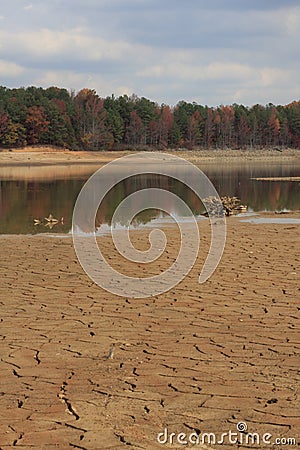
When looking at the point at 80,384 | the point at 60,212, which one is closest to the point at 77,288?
the point at 80,384

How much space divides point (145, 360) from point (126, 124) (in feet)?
288

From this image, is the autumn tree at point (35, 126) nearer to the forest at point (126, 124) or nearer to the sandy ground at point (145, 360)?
the forest at point (126, 124)

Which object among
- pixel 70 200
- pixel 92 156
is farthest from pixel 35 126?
pixel 70 200

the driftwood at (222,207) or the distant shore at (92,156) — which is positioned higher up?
the distant shore at (92,156)

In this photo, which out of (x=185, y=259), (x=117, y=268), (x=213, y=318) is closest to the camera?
(x=213, y=318)

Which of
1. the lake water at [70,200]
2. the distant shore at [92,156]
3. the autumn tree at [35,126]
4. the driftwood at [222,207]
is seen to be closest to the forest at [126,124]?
the autumn tree at [35,126]

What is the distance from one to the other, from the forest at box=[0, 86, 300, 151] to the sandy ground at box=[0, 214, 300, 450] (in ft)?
221

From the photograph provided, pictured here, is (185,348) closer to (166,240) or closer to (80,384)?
(80,384)

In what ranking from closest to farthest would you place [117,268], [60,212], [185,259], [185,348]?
[185,348] < [117,268] < [185,259] < [60,212]

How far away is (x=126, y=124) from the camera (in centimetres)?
9175

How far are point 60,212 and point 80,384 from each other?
15.7 metres

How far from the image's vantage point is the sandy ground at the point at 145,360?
4.10 meters

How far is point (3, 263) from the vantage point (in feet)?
33.5

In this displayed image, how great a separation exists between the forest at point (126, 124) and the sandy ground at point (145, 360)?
67.3m
